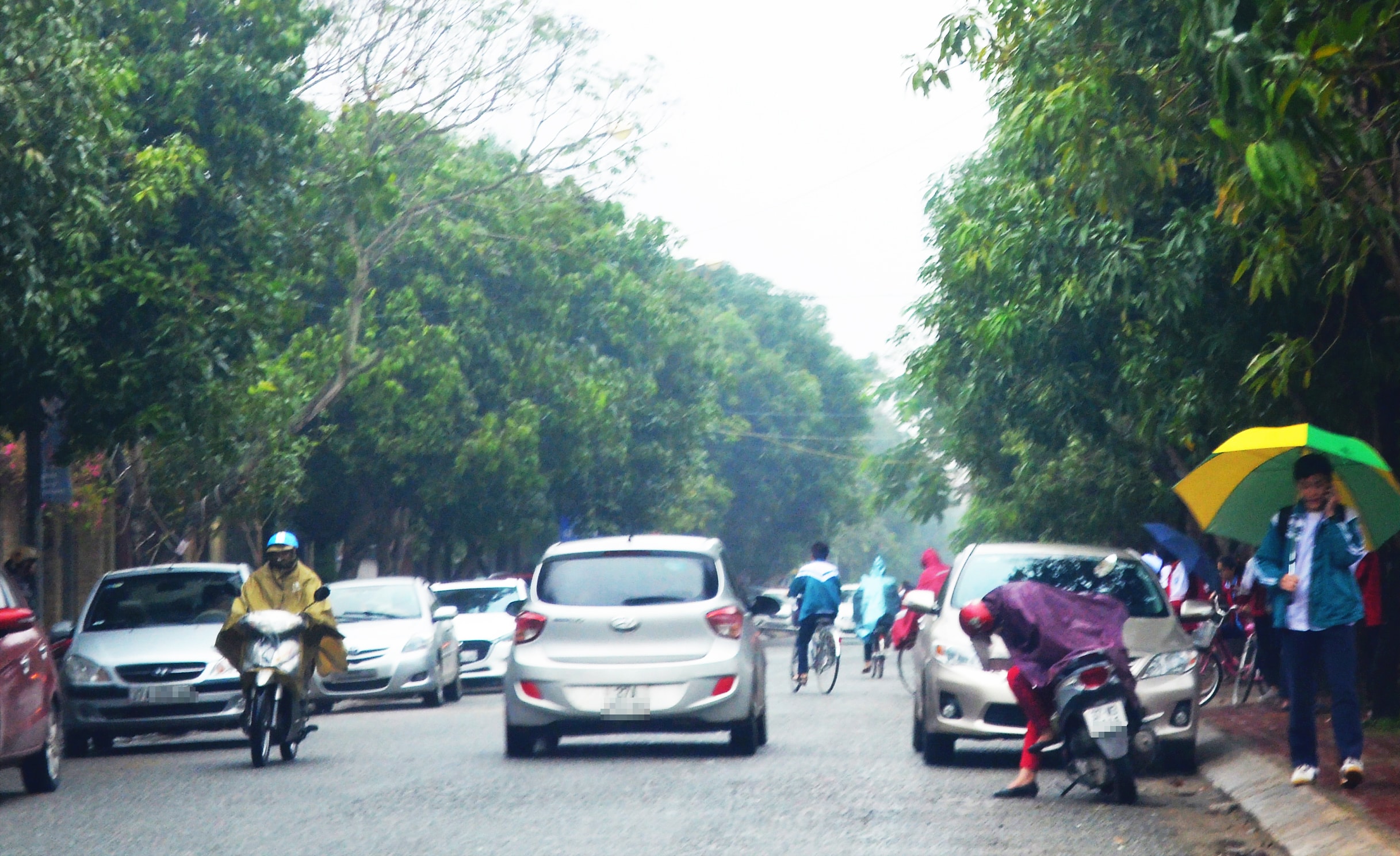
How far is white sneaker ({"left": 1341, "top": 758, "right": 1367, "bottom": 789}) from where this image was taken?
9.77 meters

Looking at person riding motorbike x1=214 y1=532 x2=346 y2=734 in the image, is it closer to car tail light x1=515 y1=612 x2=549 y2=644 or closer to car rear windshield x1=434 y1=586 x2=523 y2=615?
car tail light x1=515 y1=612 x2=549 y2=644

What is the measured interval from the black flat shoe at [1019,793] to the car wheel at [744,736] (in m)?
2.88

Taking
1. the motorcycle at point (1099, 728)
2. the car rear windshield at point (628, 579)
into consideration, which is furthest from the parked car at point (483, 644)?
the motorcycle at point (1099, 728)

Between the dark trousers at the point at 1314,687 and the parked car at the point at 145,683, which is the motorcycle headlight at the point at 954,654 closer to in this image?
the dark trousers at the point at 1314,687

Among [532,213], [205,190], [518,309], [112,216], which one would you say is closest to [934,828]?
[112,216]

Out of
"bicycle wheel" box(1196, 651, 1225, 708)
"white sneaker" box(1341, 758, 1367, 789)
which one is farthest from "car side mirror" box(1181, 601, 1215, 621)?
"bicycle wheel" box(1196, 651, 1225, 708)

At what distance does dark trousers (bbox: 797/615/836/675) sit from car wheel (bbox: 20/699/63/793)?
12269mm

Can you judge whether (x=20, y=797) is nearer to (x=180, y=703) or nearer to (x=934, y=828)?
(x=180, y=703)

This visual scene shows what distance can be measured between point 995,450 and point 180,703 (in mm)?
19706

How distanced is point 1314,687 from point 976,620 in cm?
178

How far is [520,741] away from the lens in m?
13.8

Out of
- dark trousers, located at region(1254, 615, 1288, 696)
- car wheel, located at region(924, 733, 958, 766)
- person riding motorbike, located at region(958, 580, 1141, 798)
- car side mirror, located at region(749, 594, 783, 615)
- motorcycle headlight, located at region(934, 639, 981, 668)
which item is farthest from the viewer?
dark trousers, located at region(1254, 615, 1288, 696)

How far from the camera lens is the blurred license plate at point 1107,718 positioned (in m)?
10.3

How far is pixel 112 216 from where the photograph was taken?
17.1 meters
